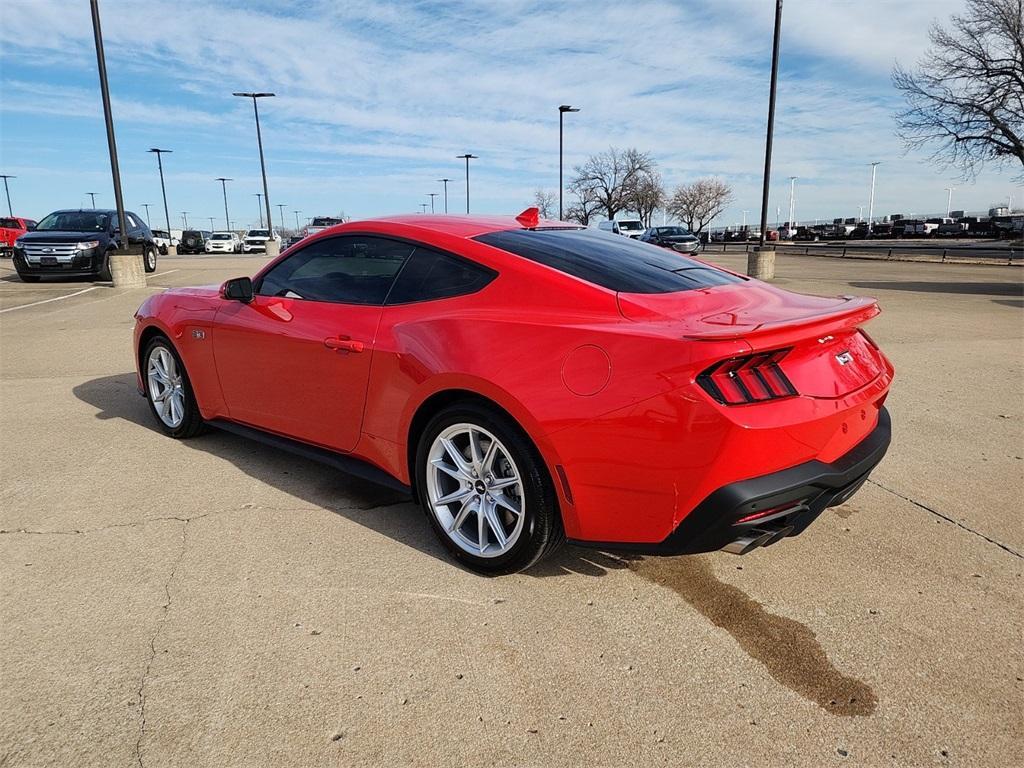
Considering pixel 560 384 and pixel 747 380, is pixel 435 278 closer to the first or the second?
pixel 560 384

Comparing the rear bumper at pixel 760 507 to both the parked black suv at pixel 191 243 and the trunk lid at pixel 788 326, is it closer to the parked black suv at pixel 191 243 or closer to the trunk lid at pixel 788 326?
the trunk lid at pixel 788 326

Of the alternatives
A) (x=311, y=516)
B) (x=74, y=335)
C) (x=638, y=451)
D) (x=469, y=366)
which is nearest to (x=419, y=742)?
(x=638, y=451)

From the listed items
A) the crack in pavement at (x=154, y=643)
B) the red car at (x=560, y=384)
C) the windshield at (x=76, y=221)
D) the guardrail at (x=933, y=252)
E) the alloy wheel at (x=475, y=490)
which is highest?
the windshield at (x=76, y=221)

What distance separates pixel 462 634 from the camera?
2.57 meters

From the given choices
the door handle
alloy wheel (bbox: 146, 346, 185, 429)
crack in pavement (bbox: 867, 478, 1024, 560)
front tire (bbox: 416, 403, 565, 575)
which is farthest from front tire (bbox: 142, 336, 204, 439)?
crack in pavement (bbox: 867, 478, 1024, 560)

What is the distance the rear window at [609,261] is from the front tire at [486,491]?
708mm

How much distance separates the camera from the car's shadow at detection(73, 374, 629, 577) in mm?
3131

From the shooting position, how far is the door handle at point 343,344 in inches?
130

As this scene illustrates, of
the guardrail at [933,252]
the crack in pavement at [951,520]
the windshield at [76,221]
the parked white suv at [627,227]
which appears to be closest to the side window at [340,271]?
the crack in pavement at [951,520]

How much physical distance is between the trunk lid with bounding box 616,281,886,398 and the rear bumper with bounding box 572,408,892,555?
0.29 metres

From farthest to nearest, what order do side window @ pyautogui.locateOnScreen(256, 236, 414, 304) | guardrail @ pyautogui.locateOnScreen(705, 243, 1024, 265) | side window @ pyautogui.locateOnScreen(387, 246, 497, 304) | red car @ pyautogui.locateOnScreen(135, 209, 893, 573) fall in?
guardrail @ pyautogui.locateOnScreen(705, 243, 1024, 265)
side window @ pyautogui.locateOnScreen(256, 236, 414, 304)
side window @ pyautogui.locateOnScreen(387, 246, 497, 304)
red car @ pyautogui.locateOnScreen(135, 209, 893, 573)

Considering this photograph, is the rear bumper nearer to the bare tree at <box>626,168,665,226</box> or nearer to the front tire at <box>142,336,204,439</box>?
the front tire at <box>142,336,204,439</box>

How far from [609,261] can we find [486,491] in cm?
113

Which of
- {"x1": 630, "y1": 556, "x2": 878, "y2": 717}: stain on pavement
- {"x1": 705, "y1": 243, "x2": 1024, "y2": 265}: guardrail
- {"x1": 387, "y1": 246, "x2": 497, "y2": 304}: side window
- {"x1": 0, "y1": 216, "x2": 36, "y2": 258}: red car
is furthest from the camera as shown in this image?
{"x1": 0, "y1": 216, "x2": 36, "y2": 258}: red car
